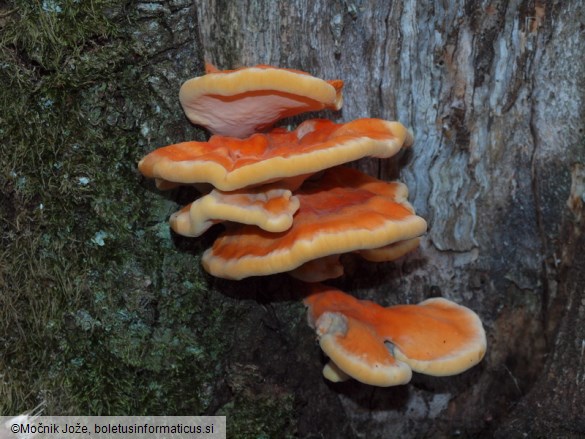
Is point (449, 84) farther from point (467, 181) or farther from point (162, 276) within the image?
point (162, 276)

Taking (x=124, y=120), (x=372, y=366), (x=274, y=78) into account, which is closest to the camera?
(x=274, y=78)

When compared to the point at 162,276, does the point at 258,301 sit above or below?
below

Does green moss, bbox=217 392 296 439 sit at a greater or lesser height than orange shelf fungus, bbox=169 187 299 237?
lesser

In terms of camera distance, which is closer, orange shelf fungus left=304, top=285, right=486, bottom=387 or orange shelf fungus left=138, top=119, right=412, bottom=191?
orange shelf fungus left=138, top=119, right=412, bottom=191

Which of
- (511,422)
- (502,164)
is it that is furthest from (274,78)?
(511,422)

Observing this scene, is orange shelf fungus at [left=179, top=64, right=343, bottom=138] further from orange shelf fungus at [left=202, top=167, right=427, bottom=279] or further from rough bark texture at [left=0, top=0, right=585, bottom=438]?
orange shelf fungus at [left=202, top=167, right=427, bottom=279]

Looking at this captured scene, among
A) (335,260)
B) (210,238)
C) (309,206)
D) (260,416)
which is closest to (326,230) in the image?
(309,206)

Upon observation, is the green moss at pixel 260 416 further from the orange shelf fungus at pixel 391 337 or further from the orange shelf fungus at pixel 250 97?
the orange shelf fungus at pixel 250 97

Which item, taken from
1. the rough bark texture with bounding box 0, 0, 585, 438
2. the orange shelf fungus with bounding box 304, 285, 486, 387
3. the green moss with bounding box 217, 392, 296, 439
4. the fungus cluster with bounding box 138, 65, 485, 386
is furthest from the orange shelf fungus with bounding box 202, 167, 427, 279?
the green moss with bounding box 217, 392, 296, 439
